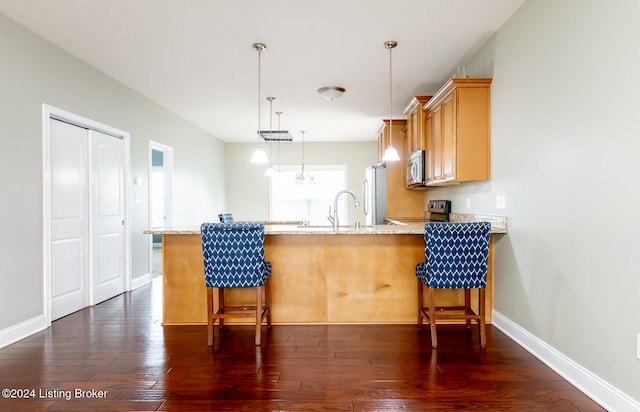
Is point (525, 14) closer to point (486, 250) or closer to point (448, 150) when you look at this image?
point (448, 150)

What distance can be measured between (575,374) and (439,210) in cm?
254

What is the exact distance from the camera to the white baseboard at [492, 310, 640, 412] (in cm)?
179

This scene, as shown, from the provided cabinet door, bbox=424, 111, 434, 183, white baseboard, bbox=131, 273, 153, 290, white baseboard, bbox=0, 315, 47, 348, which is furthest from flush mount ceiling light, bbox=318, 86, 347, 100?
white baseboard, bbox=0, 315, 47, 348

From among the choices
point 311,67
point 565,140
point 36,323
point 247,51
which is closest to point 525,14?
point 565,140

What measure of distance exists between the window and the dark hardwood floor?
5.54 meters

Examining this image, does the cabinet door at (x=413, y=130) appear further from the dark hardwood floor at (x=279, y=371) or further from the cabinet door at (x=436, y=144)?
the dark hardwood floor at (x=279, y=371)

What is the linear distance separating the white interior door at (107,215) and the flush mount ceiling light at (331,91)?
2.48m

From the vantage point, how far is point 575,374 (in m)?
2.09

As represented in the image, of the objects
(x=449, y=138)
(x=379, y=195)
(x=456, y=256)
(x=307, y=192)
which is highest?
(x=449, y=138)

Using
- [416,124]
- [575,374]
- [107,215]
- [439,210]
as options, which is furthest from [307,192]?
[575,374]

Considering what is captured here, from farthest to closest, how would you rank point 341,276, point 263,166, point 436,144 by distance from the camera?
point 263,166
point 436,144
point 341,276

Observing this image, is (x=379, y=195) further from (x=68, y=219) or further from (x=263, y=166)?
(x=68, y=219)

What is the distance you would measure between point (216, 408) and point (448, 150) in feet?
9.14

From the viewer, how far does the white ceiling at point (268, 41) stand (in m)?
2.70
